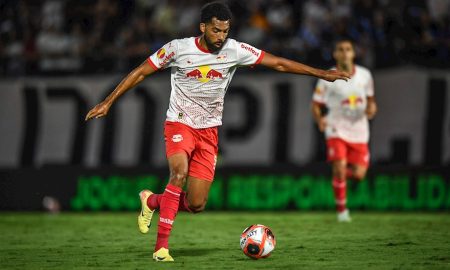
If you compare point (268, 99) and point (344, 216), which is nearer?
point (344, 216)

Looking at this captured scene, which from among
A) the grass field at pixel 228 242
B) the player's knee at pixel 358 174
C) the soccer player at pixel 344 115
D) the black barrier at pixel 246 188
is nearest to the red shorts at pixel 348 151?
the soccer player at pixel 344 115

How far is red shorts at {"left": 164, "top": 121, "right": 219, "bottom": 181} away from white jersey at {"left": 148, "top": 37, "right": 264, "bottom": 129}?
0.24ft

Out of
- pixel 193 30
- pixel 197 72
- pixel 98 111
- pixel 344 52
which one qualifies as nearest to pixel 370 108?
pixel 344 52

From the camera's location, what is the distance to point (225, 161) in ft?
54.5

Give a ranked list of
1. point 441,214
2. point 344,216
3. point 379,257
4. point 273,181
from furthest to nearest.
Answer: point 273,181
point 441,214
point 344,216
point 379,257

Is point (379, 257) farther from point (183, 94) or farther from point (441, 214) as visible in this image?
point (441, 214)

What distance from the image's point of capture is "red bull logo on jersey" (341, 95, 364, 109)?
14.0 metres

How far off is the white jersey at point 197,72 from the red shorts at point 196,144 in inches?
2.9

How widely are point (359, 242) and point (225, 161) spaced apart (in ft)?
20.6

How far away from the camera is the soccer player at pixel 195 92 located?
8.95m

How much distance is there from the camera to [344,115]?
1400 centimetres

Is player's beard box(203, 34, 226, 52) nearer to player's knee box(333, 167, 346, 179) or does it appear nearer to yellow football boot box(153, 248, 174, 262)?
yellow football boot box(153, 248, 174, 262)

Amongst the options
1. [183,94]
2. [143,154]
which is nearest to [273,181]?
[143,154]

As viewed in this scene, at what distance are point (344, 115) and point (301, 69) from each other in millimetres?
4926
